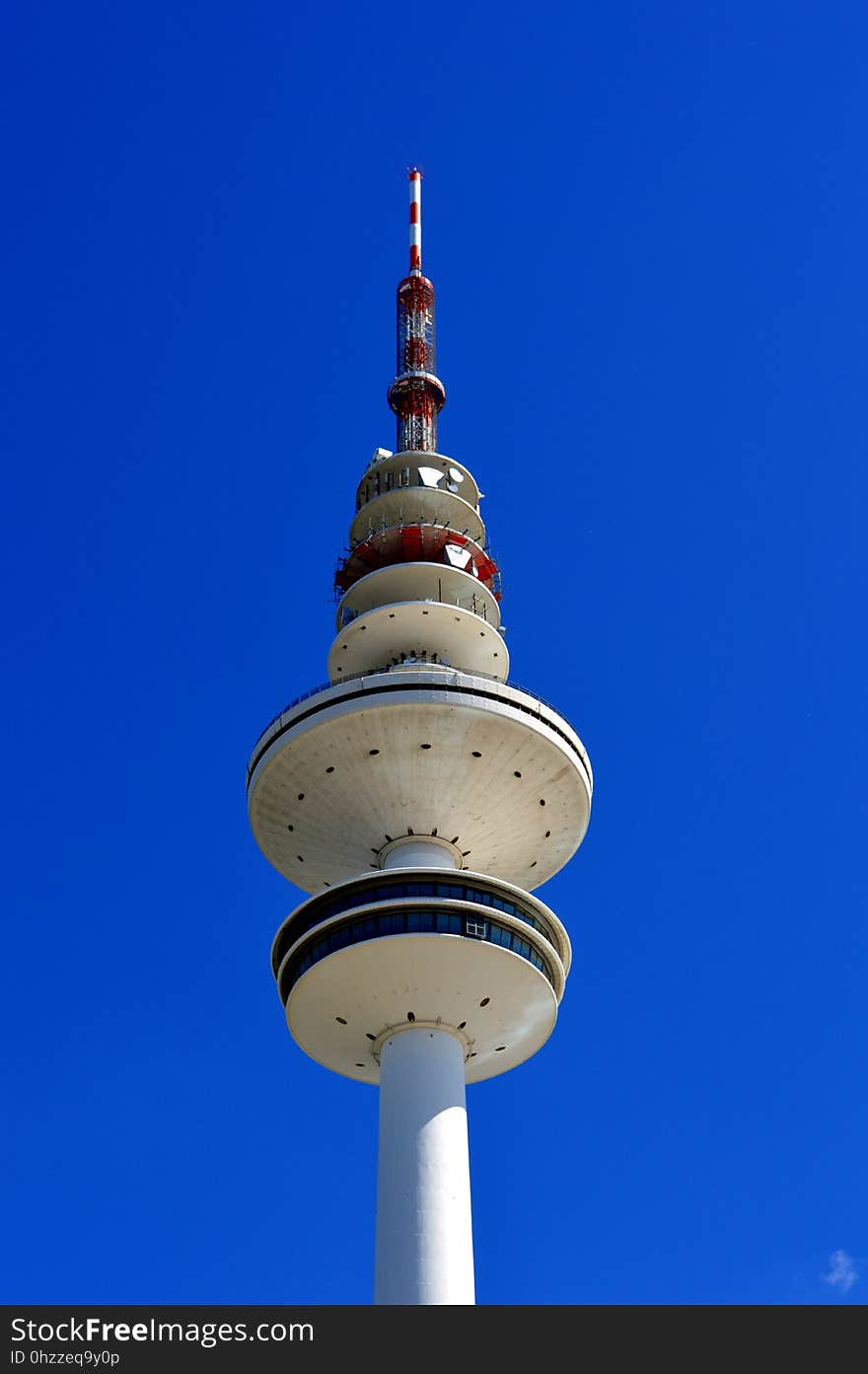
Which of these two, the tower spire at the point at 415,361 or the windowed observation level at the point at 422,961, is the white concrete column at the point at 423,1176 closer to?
the windowed observation level at the point at 422,961

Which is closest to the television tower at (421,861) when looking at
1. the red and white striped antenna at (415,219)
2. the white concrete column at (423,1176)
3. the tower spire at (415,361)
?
the white concrete column at (423,1176)

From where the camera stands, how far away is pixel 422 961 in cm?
3694

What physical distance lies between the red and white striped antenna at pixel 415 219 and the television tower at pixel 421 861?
699 inches

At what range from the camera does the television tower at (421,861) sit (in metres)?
35.3

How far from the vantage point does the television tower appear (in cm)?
3534

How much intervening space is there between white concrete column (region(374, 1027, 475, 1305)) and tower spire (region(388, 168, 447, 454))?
2548 cm

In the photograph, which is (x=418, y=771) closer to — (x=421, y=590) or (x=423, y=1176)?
(x=421, y=590)

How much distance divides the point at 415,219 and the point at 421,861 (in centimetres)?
3317

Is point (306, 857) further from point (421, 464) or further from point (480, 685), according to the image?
point (421, 464)

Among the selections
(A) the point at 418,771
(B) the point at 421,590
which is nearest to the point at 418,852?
(A) the point at 418,771

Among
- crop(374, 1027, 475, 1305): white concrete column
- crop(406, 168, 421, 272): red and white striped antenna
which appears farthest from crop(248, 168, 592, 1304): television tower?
crop(406, 168, 421, 272): red and white striped antenna

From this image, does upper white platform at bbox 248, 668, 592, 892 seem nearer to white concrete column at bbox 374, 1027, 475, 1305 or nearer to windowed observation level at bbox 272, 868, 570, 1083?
windowed observation level at bbox 272, 868, 570, 1083
